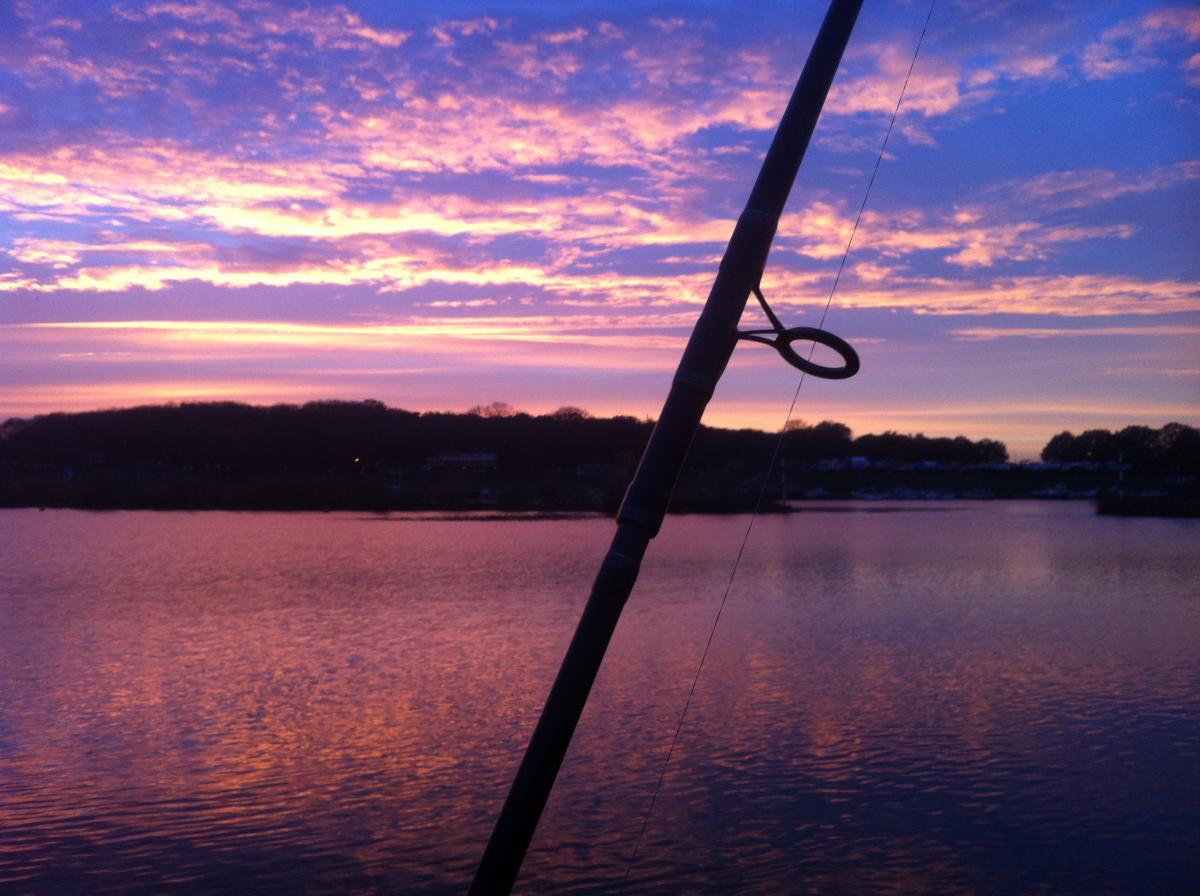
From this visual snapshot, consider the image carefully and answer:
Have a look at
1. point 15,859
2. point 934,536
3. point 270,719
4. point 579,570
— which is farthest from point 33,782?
point 934,536

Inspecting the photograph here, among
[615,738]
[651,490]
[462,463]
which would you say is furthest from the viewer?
[462,463]

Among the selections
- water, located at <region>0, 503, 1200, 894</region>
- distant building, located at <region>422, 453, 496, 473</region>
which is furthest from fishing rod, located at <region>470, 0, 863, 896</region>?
distant building, located at <region>422, 453, 496, 473</region>

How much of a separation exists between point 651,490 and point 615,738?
10252mm

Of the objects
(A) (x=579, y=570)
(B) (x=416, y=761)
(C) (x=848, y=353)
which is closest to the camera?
(C) (x=848, y=353)

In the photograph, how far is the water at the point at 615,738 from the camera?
853 centimetres

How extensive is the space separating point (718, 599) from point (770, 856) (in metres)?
15.7

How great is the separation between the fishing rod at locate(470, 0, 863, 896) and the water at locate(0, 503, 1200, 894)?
620 centimetres

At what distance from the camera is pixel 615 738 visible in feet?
39.7

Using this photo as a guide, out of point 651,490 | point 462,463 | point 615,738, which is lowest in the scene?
point 615,738

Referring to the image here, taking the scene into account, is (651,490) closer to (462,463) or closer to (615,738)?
(615,738)

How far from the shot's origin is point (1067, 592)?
88.9 ft

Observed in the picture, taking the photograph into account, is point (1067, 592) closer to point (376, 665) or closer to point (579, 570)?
point (579, 570)

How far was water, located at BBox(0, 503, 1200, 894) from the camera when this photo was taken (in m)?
8.53

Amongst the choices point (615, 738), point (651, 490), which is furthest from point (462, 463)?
point (651, 490)
